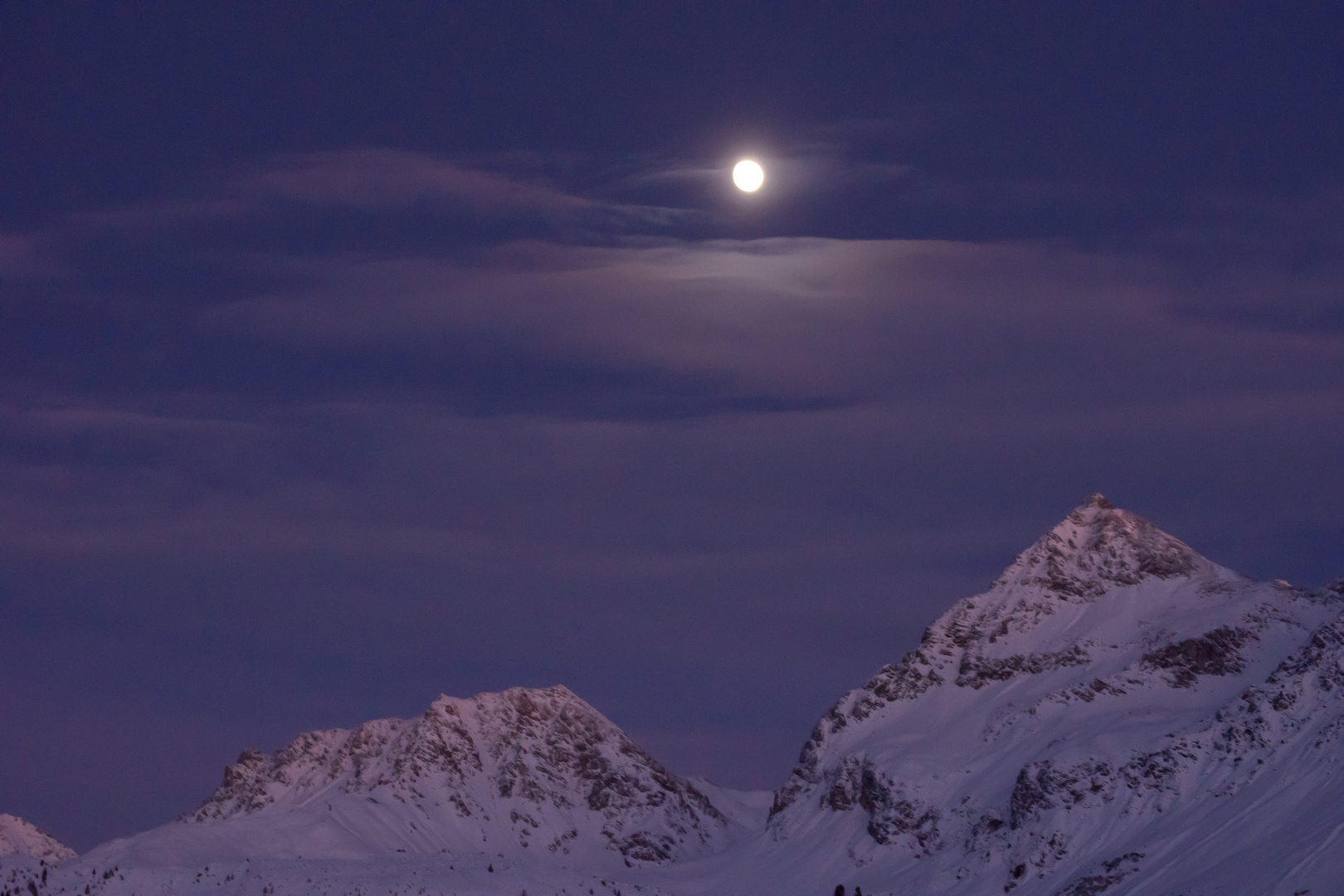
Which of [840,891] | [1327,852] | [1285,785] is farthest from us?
[1285,785]

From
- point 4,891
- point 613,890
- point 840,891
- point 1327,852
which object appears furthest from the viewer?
point 1327,852

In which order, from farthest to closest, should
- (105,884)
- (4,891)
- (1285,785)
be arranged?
1. (1285,785)
2. (105,884)
3. (4,891)

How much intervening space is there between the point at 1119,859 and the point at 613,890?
7886cm

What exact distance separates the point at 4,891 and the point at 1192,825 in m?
120

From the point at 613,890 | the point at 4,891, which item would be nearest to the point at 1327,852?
the point at 613,890

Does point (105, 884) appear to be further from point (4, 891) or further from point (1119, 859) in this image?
point (1119, 859)

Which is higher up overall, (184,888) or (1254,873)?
(184,888)

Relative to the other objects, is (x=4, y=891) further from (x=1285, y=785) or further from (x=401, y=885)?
(x=1285, y=785)

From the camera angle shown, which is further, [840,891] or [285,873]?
[285,873]

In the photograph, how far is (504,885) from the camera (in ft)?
401

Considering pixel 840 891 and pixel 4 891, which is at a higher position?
pixel 4 891

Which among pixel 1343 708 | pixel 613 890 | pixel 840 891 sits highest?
pixel 1343 708

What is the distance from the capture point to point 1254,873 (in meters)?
157

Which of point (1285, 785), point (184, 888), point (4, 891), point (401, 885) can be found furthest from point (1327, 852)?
point (4, 891)
